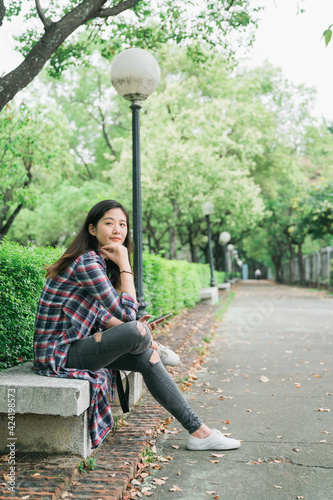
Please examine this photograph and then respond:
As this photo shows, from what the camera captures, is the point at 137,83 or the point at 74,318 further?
the point at 137,83

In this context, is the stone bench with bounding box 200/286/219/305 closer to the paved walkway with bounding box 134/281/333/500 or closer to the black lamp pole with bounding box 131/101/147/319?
the paved walkway with bounding box 134/281/333/500

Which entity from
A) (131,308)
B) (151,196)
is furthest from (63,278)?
(151,196)

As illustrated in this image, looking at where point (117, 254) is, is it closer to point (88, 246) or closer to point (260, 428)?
point (88, 246)

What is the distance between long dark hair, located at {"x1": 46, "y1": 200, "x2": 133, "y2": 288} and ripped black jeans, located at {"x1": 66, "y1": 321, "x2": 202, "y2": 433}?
Answer: 1.73 feet

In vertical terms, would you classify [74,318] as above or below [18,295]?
below

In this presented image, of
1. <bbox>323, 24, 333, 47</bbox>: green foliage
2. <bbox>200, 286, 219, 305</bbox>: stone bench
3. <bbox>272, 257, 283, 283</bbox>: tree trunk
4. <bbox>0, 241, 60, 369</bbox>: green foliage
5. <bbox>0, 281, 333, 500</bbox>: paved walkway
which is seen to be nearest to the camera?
<bbox>323, 24, 333, 47</bbox>: green foliage

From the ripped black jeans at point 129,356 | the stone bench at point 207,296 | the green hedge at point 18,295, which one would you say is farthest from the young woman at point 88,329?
the stone bench at point 207,296

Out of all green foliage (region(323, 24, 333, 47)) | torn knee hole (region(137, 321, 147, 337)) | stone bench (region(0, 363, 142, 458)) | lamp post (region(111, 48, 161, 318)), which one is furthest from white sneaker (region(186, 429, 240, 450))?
green foliage (region(323, 24, 333, 47))

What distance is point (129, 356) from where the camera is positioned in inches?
140

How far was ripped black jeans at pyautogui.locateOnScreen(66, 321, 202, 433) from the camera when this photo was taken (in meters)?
3.29

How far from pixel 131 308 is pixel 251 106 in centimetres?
2647

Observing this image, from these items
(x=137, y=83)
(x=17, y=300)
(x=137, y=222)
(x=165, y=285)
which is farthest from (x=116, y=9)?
(x=165, y=285)

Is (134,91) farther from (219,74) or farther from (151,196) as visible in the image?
(219,74)

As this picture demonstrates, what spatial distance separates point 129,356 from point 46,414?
0.75 m
